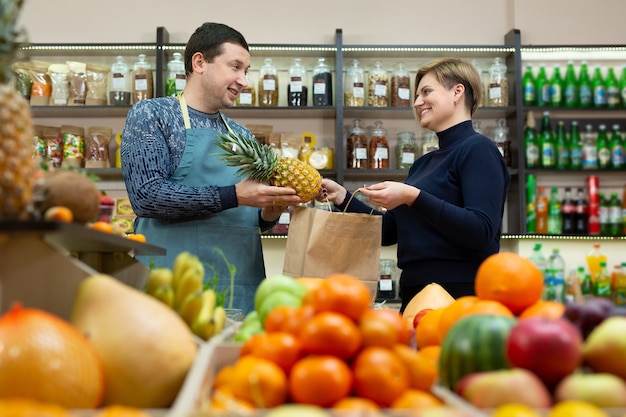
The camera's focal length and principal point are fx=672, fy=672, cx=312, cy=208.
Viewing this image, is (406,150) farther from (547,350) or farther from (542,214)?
(547,350)

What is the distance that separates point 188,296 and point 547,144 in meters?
3.86

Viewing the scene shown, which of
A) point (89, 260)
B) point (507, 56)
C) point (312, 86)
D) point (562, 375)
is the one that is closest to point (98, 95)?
point (312, 86)

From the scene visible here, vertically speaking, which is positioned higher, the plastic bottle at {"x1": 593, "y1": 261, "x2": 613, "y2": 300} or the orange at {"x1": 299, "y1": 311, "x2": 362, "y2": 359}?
the orange at {"x1": 299, "y1": 311, "x2": 362, "y2": 359}

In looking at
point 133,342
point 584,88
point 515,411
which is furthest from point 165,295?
point 584,88

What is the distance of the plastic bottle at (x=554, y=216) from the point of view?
458cm

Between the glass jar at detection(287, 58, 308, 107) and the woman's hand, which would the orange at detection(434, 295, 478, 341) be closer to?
the woman's hand

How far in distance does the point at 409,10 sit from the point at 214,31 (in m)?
2.78

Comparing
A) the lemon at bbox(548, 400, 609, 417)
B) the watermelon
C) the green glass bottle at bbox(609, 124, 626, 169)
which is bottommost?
the lemon at bbox(548, 400, 609, 417)

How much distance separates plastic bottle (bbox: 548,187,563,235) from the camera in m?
4.58

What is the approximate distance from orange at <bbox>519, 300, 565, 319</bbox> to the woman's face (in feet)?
3.52

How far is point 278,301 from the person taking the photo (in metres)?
1.25

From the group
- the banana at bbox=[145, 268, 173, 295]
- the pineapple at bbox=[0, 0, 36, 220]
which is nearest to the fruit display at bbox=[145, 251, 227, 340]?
the banana at bbox=[145, 268, 173, 295]

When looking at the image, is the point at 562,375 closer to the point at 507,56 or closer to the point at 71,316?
the point at 71,316

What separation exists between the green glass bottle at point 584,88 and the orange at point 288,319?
4.10 meters
